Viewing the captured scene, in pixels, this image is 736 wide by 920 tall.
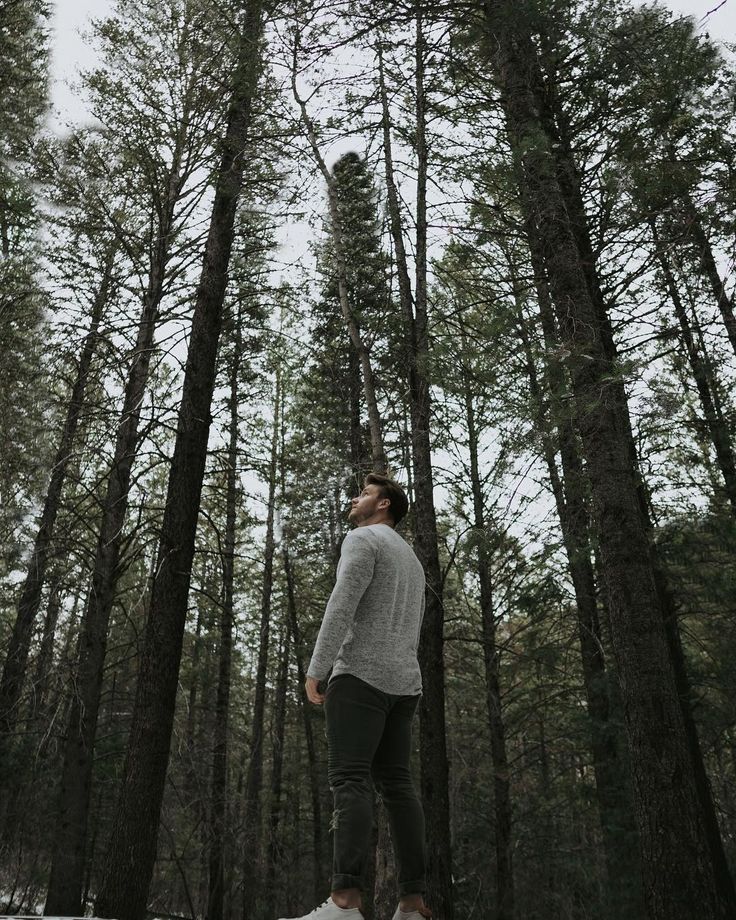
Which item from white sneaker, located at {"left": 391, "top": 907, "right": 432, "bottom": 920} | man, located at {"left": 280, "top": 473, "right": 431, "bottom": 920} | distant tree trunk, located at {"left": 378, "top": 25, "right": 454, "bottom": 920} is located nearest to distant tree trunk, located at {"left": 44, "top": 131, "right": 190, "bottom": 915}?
distant tree trunk, located at {"left": 378, "top": 25, "right": 454, "bottom": 920}

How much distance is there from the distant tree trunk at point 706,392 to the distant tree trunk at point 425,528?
2.75 m

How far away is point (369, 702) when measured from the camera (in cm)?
291

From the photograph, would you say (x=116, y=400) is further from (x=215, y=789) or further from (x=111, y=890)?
(x=215, y=789)

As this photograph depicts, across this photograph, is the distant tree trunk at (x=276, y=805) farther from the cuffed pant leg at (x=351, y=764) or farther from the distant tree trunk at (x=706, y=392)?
the cuffed pant leg at (x=351, y=764)

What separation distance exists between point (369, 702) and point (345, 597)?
43 cm

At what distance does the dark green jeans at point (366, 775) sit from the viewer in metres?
2.67

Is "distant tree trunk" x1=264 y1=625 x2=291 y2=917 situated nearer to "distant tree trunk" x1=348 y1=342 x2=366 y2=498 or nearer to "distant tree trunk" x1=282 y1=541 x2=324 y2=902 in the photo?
"distant tree trunk" x1=282 y1=541 x2=324 y2=902

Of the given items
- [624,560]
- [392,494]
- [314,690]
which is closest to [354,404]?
[624,560]

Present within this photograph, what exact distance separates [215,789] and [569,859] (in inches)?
270

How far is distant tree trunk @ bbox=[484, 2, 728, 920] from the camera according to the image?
3924 mm

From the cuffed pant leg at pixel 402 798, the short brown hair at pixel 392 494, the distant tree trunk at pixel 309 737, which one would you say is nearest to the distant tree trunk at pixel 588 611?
the short brown hair at pixel 392 494

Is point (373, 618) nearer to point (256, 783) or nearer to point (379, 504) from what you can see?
point (379, 504)

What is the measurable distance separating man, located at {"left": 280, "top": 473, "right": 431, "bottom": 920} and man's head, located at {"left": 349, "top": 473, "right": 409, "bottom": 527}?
0.19 metres

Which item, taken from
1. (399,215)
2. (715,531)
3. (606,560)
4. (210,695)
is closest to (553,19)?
(399,215)
